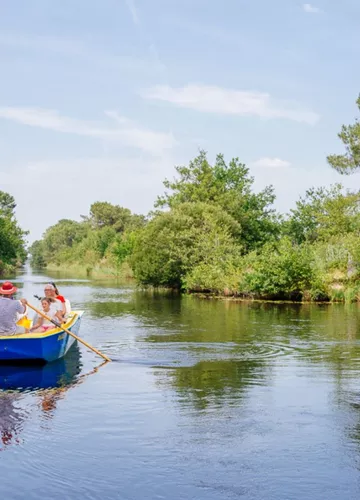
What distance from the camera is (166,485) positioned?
7.62 metres

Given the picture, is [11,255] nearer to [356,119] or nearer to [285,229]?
[285,229]

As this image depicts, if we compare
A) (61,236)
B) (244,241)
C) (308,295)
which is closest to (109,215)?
(61,236)

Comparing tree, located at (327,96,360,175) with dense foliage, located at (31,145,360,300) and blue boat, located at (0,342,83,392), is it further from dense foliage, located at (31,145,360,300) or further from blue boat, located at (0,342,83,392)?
Answer: blue boat, located at (0,342,83,392)

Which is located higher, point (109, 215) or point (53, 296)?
point (109, 215)

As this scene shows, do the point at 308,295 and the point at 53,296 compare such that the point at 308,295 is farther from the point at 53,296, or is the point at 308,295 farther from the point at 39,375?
the point at 39,375

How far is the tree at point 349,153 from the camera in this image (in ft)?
153

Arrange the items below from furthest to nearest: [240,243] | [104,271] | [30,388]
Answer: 1. [104,271]
2. [240,243]
3. [30,388]

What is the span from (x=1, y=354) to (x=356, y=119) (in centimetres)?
3765

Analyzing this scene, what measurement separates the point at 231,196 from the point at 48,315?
40351 mm

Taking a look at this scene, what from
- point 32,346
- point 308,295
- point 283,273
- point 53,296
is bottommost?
point 32,346

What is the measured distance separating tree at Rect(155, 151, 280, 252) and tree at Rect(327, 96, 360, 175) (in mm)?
10132

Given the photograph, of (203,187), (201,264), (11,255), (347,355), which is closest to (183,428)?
(347,355)

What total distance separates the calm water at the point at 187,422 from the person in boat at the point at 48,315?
102 cm

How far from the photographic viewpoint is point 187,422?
→ 10.2m
